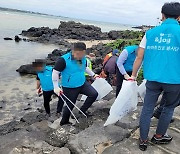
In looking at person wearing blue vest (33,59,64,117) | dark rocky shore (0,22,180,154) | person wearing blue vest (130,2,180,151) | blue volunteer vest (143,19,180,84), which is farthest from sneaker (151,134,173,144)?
person wearing blue vest (33,59,64,117)

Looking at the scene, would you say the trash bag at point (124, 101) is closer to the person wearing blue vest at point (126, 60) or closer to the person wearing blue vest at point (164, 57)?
the person wearing blue vest at point (164, 57)

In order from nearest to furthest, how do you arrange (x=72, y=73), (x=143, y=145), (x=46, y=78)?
(x=143, y=145) < (x=72, y=73) < (x=46, y=78)

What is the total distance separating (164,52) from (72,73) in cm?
178

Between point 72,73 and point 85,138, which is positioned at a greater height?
point 72,73

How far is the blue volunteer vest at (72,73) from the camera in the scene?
4.47m

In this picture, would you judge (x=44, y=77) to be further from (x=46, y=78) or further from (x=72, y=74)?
(x=72, y=74)

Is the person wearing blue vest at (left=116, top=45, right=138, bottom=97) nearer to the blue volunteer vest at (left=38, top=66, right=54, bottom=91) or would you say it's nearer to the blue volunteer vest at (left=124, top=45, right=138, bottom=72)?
the blue volunteer vest at (left=124, top=45, right=138, bottom=72)

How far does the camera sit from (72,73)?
4.56 metres

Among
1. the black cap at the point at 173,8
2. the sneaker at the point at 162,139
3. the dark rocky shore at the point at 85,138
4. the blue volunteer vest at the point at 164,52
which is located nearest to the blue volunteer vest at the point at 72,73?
the dark rocky shore at the point at 85,138

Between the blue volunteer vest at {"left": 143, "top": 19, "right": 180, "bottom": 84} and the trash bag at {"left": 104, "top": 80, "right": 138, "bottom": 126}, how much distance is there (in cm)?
61

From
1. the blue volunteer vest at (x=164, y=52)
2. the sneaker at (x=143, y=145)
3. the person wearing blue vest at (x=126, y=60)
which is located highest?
the blue volunteer vest at (x=164, y=52)

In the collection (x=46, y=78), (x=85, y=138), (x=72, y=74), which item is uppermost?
(x=72, y=74)

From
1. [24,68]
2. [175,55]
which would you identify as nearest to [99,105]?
[175,55]

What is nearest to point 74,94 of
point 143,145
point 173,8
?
point 143,145
